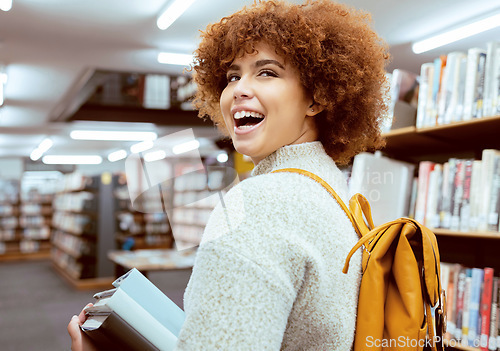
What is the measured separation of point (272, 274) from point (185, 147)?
0.83 feet

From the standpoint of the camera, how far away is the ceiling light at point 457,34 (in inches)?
146

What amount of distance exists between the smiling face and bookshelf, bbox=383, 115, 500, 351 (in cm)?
136

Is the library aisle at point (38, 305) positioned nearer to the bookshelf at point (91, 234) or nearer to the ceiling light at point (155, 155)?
the bookshelf at point (91, 234)

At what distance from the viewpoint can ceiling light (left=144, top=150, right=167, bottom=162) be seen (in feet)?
2.26

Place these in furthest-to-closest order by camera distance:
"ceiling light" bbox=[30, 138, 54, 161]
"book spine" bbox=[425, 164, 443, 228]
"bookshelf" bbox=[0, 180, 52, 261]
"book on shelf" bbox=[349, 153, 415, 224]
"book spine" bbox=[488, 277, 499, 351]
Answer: "bookshelf" bbox=[0, 180, 52, 261] → "ceiling light" bbox=[30, 138, 54, 161] → "book on shelf" bbox=[349, 153, 415, 224] → "book spine" bbox=[425, 164, 443, 228] → "book spine" bbox=[488, 277, 499, 351]

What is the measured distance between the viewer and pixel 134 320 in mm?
754

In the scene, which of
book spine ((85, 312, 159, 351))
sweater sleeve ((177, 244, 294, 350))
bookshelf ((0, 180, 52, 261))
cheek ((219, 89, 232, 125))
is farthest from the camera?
bookshelf ((0, 180, 52, 261))

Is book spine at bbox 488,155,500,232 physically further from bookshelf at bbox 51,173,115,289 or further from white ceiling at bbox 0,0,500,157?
bookshelf at bbox 51,173,115,289

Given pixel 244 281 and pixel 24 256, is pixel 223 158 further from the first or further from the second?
pixel 24 256

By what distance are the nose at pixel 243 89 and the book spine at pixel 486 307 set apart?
156cm

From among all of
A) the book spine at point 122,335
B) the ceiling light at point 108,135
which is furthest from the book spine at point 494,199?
the ceiling light at point 108,135

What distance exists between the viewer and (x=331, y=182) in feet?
2.85

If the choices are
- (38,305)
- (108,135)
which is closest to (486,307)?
(38,305)

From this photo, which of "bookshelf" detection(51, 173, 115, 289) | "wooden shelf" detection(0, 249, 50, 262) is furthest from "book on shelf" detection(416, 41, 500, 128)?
"wooden shelf" detection(0, 249, 50, 262)
